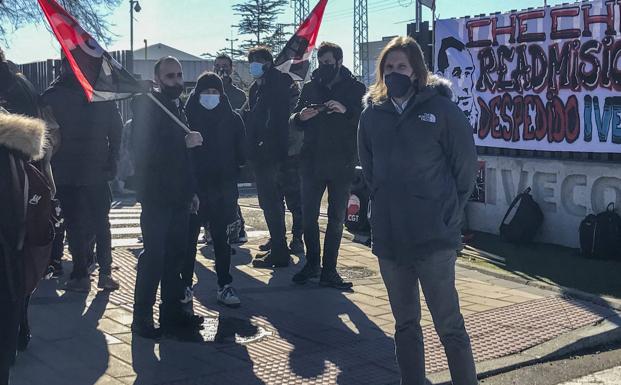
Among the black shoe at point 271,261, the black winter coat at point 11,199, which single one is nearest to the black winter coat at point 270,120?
the black shoe at point 271,261

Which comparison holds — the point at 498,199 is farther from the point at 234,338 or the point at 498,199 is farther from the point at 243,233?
the point at 234,338

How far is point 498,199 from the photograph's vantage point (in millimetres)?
10945

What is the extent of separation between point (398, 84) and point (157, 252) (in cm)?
236

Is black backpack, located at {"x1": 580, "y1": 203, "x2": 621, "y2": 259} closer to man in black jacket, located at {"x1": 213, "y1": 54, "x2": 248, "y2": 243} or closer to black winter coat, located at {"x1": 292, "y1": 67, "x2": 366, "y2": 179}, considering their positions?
black winter coat, located at {"x1": 292, "y1": 67, "x2": 366, "y2": 179}

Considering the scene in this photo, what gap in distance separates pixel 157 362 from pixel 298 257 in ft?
13.1

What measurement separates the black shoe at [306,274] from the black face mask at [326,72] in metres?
1.82

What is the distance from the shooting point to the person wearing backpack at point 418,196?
13.5ft

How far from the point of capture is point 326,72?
7.21 meters

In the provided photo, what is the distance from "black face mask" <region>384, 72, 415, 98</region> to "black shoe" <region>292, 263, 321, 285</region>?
3.62 metres

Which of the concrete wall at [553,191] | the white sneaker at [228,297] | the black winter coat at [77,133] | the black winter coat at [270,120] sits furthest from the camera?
the concrete wall at [553,191]

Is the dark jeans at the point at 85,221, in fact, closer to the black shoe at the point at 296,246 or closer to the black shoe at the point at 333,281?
the black shoe at the point at 333,281

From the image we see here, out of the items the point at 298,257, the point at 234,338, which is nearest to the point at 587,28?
the point at 298,257

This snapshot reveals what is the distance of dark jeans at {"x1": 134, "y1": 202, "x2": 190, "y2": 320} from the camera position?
5.64 meters

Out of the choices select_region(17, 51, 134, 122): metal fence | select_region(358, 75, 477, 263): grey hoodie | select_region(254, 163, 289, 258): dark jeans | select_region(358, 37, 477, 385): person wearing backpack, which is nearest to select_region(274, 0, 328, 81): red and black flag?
select_region(254, 163, 289, 258): dark jeans
